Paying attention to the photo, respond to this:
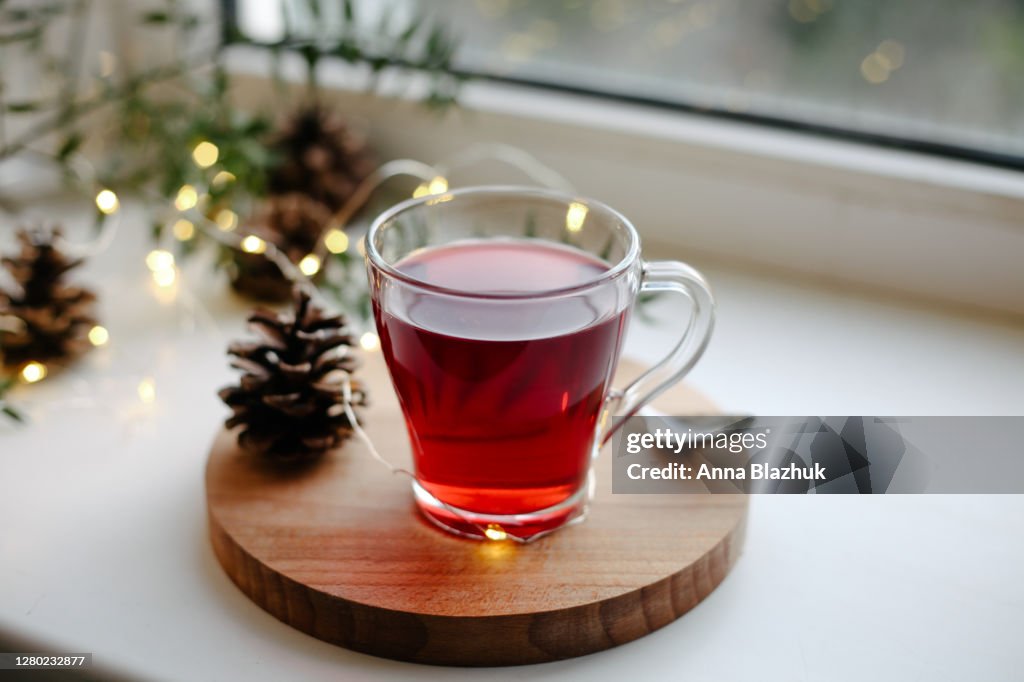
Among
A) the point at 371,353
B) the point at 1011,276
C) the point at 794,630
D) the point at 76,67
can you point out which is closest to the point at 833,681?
the point at 794,630

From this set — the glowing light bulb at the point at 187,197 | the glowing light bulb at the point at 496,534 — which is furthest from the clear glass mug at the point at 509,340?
the glowing light bulb at the point at 187,197

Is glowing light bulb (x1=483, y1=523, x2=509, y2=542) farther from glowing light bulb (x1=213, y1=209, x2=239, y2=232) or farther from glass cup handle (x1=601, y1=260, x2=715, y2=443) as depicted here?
glowing light bulb (x1=213, y1=209, x2=239, y2=232)

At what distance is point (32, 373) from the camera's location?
769 mm

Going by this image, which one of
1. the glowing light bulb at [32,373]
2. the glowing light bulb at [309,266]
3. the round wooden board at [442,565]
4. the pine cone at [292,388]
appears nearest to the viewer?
the round wooden board at [442,565]

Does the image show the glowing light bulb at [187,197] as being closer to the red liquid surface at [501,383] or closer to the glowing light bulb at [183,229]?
the glowing light bulb at [183,229]

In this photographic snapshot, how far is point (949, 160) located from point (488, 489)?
63cm

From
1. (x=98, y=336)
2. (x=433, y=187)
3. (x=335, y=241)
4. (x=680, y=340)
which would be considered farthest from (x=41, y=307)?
(x=680, y=340)

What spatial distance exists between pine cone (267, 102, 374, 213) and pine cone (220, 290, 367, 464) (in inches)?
15.4

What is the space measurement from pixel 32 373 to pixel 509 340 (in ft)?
1.46

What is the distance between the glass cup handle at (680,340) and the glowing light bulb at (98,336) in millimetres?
458

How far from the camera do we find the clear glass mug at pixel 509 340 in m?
0.54

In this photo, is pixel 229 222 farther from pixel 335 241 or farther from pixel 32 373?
pixel 32 373

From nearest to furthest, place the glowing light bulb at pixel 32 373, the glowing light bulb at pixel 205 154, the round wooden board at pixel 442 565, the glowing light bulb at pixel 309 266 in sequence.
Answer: the round wooden board at pixel 442 565 < the glowing light bulb at pixel 32 373 < the glowing light bulb at pixel 309 266 < the glowing light bulb at pixel 205 154

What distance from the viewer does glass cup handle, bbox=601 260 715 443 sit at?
0.59 m
